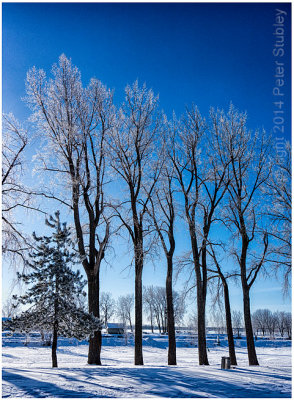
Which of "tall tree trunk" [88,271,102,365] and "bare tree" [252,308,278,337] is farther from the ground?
"tall tree trunk" [88,271,102,365]

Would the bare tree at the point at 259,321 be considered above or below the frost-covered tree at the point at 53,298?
below

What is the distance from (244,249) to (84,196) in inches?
342

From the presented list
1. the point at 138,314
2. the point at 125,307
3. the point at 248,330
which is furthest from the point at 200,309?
the point at 125,307

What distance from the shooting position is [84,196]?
14859 mm

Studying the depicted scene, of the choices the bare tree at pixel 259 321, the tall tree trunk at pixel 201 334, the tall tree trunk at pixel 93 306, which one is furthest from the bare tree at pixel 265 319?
the tall tree trunk at pixel 93 306

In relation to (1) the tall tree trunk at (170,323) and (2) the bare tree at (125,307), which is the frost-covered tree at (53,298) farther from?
(2) the bare tree at (125,307)

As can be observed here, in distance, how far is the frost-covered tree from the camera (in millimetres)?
13266

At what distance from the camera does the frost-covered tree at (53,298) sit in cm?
1327

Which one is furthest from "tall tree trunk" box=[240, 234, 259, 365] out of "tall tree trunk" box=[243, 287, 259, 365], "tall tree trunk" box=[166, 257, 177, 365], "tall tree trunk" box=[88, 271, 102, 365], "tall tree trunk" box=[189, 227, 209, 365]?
"tall tree trunk" box=[88, 271, 102, 365]

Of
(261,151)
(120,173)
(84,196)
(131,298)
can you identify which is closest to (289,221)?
(261,151)

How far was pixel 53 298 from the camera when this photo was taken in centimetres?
1361

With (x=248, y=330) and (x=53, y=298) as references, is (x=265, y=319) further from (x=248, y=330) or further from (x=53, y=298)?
(x=53, y=298)

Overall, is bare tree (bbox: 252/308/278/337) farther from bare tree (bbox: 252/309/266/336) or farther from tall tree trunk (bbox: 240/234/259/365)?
tall tree trunk (bbox: 240/234/259/365)

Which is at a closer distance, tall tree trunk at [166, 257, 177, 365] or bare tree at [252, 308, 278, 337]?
tall tree trunk at [166, 257, 177, 365]
